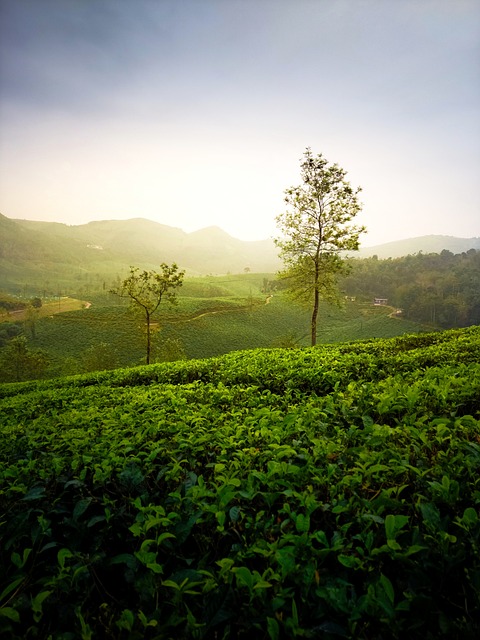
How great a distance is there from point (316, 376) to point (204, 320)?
82817 mm

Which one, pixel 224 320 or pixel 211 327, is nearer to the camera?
pixel 211 327

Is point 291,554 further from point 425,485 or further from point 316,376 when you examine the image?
point 316,376

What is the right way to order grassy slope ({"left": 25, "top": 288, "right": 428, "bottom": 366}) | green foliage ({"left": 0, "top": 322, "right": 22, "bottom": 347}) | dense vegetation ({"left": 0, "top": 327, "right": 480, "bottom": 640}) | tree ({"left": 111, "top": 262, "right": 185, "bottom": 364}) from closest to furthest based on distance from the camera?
1. dense vegetation ({"left": 0, "top": 327, "right": 480, "bottom": 640})
2. tree ({"left": 111, "top": 262, "right": 185, "bottom": 364})
3. grassy slope ({"left": 25, "top": 288, "right": 428, "bottom": 366})
4. green foliage ({"left": 0, "top": 322, "right": 22, "bottom": 347})

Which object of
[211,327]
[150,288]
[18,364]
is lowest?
[18,364]

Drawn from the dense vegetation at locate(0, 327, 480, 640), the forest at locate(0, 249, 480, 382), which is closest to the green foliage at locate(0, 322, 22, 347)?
the forest at locate(0, 249, 480, 382)

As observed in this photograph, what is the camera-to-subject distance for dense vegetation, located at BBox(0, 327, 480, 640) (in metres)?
1.77

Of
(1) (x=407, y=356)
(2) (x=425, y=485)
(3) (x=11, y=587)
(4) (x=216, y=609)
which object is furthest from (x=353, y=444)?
(1) (x=407, y=356)

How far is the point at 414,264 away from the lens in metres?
144

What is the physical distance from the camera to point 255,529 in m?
2.36

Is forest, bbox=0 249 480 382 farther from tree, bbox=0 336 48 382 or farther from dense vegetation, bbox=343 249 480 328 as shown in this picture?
dense vegetation, bbox=343 249 480 328

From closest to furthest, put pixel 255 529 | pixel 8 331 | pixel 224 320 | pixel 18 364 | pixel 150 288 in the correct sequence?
pixel 255 529
pixel 150 288
pixel 18 364
pixel 8 331
pixel 224 320

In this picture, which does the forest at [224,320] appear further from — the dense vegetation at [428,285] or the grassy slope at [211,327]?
the dense vegetation at [428,285]

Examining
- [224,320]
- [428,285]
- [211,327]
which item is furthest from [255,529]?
[428,285]

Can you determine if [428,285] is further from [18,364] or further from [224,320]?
[18,364]
